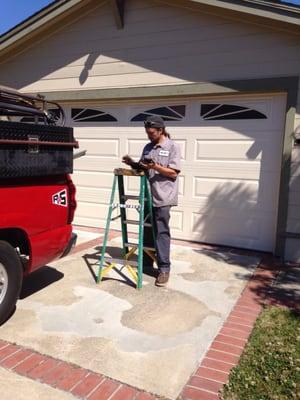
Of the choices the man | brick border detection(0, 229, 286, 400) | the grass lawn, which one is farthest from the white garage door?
brick border detection(0, 229, 286, 400)

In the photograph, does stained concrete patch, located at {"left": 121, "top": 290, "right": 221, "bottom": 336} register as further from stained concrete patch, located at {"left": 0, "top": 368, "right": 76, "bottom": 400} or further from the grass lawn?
stained concrete patch, located at {"left": 0, "top": 368, "right": 76, "bottom": 400}

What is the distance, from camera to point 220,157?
675cm

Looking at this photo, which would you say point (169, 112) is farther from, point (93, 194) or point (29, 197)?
point (29, 197)

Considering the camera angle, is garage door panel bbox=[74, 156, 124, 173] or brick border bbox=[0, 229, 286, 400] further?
garage door panel bbox=[74, 156, 124, 173]

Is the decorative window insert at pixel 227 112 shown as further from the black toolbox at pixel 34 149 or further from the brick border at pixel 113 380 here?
the brick border at pixel 113 380

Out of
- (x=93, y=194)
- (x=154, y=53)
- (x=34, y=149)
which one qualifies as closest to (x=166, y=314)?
(x=34, y=149)

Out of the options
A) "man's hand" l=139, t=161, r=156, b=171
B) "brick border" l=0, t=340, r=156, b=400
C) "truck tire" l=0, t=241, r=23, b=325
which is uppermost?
"man's hand" l=139, t=161, r=156, b=171

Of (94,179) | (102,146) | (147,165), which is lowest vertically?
(94,179)

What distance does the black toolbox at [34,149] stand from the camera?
3.47m

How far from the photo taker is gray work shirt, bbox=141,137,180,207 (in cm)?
477

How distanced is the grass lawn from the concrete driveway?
13.7 inches

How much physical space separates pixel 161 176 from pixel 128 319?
1684 mm

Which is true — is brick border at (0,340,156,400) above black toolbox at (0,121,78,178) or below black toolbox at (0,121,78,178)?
below

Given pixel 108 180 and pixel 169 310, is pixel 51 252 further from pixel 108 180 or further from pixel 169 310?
pixel 108 180
